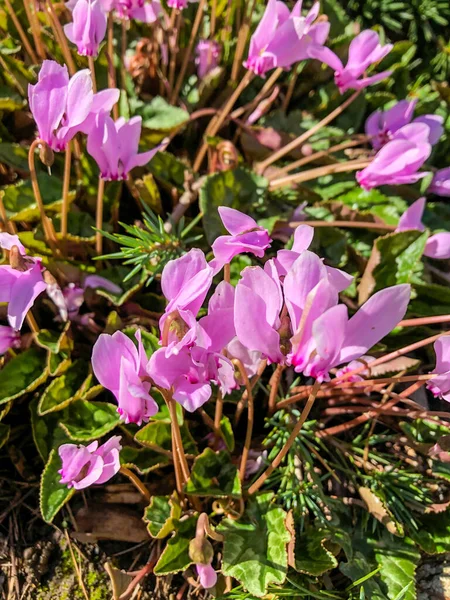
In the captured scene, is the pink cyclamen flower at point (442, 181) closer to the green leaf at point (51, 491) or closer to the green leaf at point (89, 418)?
the green leaf at point (89, 418)

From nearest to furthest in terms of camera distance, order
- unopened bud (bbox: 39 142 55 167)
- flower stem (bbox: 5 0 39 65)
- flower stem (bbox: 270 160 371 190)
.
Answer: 1. unopened bud (bbox: 39 142 55 167)
2. flower stem (bbox: 270 160 371 190)
3. flower stem (bbox: 5 0 39 65)

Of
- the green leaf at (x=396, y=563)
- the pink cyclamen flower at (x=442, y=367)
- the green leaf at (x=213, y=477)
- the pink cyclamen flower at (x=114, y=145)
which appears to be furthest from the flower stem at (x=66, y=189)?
the green leaf at (x=396, y=563)

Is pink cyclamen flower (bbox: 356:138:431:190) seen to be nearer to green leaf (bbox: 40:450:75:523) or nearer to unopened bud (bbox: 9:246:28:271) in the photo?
unopened bud (bbox: 9:246:28:271)

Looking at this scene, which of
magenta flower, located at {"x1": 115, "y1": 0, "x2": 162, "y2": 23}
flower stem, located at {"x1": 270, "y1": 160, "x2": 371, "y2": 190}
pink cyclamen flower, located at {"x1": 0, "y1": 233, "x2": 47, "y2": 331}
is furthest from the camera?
flower stem, located at {"x1": 270, "y1": 160, "x2": 371, "y2": 190}

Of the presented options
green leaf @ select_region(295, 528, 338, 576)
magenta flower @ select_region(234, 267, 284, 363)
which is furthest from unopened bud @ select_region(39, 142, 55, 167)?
green leaf @ select_region(295, 528, 338, 576)

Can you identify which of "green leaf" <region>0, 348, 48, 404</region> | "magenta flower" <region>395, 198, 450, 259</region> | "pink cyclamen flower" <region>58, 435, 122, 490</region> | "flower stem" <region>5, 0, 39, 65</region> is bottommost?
"green leaf" <region>0, 348, 48, 404</region>

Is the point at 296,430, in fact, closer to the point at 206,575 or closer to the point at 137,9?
the point at 206,575

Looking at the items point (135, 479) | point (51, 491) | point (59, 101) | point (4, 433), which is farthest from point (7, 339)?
point (59, 101)

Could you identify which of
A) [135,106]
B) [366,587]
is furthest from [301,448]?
[135,106]

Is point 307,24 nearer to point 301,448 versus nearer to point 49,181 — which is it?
point 49,181
